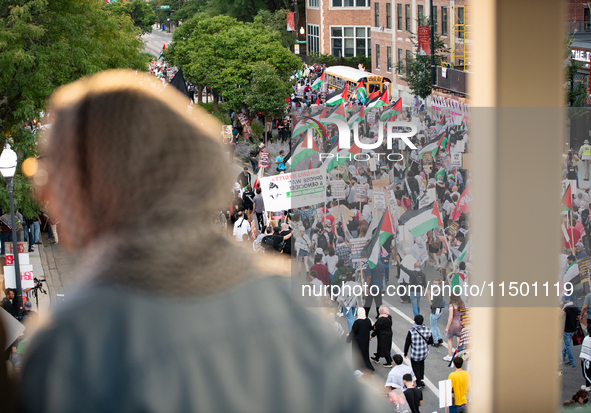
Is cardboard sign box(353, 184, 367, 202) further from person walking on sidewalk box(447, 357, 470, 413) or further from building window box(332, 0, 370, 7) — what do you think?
building window box(332, 0, 370, 7)

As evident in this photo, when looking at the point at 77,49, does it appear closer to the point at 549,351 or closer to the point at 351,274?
the point at 351,274

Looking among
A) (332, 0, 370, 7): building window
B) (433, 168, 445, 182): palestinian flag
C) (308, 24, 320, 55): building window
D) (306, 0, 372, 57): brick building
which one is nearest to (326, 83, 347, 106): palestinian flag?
(433, 168, 445, 182): palestinian flag

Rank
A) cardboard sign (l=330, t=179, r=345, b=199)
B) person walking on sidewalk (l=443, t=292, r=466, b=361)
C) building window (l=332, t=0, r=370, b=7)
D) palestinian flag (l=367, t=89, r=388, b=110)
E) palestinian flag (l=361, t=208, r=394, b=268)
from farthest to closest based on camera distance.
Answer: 1. building window (l=332, t=0, r=370, b=7)
2. palestinian flag (l=367, t=89, r=388, b=110)
3. cardboard sign (l=330, t=179, r=345, b=199)
4. palestinian flag (l=361, t=208, r=394, b=268)
5. person walking on sidewalk (l=443, t=292, r=466, b=361)

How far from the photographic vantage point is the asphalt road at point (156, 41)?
94238 millimetres

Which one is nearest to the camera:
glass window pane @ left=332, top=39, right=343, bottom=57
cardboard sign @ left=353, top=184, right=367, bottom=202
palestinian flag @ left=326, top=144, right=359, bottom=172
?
cardboard sign @ left=353, top=184, right=367, bottom=202

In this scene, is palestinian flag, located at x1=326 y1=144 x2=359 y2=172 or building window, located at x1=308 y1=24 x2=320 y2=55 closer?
palestinian flag, located at x1=326 y1=144 x2=359 y2=172

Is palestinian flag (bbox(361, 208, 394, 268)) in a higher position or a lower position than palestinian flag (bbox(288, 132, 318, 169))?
lower

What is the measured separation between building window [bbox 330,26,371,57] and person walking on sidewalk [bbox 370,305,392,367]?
2086 inches

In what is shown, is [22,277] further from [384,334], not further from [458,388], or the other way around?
[458,388]

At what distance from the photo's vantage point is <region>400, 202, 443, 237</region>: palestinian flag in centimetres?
1265

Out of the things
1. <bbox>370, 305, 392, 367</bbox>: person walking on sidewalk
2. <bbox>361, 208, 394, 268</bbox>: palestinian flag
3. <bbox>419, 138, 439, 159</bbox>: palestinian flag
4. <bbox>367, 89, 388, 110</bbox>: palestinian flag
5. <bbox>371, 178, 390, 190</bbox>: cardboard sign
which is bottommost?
<bbox>370, 305, 392, 367</bbox>: person walking on sidewalk

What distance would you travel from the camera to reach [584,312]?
11.4m

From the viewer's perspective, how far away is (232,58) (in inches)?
1678

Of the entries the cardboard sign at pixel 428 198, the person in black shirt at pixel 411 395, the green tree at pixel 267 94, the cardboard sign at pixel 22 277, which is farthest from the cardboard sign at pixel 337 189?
the green tree at pixel 267 94
